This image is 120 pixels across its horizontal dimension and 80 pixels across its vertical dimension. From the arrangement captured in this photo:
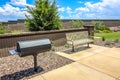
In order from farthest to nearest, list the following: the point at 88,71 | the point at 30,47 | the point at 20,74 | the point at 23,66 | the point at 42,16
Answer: the point at 42,16 → the point at 23,66 → the point at 88,71 → the point at 20,74 → the point at 30,47

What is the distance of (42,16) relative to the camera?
32.9ft

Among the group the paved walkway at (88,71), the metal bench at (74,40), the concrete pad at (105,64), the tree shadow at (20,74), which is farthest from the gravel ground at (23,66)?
the metal bench at (74,40)

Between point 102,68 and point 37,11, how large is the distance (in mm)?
6986

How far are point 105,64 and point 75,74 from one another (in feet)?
5.23

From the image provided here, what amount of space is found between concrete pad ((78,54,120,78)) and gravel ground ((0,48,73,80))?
0.83 meters

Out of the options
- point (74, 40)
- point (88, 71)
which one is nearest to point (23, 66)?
point (88, 71)

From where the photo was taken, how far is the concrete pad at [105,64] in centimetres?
456

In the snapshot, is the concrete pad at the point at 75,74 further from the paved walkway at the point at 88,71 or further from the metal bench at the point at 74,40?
the metal bench at the point at 74,40

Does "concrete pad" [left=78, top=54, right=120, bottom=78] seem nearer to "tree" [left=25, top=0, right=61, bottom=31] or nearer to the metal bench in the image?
the metal bench

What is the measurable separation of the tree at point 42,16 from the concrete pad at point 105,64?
509cm

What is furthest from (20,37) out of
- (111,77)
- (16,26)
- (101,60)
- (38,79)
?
(16,26)

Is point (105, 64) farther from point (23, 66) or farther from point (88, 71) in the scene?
point (23, 66)

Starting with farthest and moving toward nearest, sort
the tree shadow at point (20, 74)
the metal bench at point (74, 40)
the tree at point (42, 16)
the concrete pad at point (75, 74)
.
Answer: the tree at point (42, 16), the metal bench at point (74, 40), the tree shadow at point (20, 74), the concrete pad at point (75, 74)

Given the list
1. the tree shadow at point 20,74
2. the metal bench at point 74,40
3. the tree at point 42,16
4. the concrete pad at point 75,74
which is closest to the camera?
the concrete pad at point 75,74
